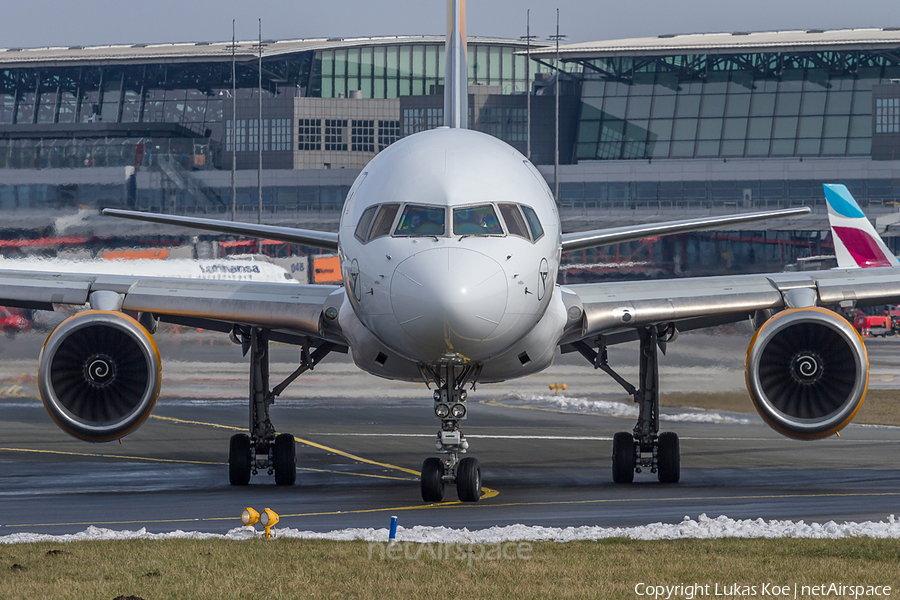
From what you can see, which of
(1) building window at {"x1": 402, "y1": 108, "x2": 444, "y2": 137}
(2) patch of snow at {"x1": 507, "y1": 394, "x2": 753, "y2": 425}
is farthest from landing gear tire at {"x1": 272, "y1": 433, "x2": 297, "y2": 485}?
(1) building window at {"x1": 402, "y1": 108, "x2": 444, "y2": 137}

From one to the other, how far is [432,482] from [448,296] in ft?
11.7

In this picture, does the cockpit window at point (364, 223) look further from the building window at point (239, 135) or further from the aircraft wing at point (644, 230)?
the building window at point (239, 135)

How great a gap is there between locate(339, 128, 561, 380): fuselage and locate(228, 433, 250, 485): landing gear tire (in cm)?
531

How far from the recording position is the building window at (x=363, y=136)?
388ft

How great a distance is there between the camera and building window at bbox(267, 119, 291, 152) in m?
116

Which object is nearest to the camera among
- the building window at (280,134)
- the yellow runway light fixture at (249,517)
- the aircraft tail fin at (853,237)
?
the yellow runway light fixture at (249,517)

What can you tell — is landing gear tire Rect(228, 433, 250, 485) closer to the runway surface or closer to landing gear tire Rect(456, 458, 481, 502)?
Answer: the runway surface

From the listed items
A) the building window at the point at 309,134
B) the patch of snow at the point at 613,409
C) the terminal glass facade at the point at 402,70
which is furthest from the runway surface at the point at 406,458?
the terminal glass facade at the point at 402,70

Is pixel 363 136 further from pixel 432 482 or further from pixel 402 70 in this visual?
pixel 432 482

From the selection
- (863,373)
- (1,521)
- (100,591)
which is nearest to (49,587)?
(100,591)

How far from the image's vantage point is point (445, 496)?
18.8 m

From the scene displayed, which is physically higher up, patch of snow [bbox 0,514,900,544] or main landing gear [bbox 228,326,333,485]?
main landing gear [bbox 228,326,333,485]

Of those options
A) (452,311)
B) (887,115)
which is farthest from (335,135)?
(452,311)

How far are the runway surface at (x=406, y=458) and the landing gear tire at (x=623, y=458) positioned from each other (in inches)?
15.8
